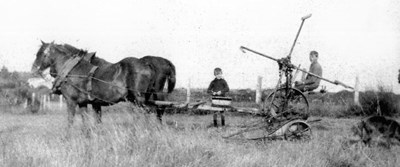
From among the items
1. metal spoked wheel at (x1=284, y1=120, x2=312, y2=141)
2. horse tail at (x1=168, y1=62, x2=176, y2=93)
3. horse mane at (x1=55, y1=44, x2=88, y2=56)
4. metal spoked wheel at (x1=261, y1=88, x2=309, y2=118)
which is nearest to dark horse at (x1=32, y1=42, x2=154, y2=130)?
horse mane at (x1=55, y1=44, x2=88, y2=56)

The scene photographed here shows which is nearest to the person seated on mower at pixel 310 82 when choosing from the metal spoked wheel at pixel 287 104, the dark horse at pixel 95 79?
the metal spoked wheel at pixel 287 104

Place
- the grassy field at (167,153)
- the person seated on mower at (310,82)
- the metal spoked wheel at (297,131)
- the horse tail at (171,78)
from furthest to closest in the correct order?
the horse tail at (171,78), the person seated on mower at (310,82), the metal spoked wheel at (297,131), the grassy field at (167,153)

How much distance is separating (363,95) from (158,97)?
8.02 metres

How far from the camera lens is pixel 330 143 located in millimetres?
6203

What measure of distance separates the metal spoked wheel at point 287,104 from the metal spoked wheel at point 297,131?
0.26 metres

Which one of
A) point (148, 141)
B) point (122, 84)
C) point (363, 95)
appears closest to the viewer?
point (148, 141)

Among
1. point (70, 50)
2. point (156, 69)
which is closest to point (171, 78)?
point (156, 69)

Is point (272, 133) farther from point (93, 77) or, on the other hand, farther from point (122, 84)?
point (93, 77)

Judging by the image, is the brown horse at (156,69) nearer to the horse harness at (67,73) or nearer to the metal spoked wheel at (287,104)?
the horse harness at (67,73)

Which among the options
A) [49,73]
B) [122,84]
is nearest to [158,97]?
[122,84]

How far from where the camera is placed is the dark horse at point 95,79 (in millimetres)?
8914

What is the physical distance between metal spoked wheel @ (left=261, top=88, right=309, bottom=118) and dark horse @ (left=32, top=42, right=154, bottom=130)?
10.0 feet

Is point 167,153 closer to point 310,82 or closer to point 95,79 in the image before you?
point 310,82

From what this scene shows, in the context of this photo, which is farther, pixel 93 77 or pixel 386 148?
pixel 93 77
